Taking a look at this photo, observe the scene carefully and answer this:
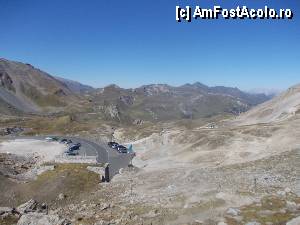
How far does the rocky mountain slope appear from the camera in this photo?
398 feet

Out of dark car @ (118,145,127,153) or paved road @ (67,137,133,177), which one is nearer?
paved road @ (67,137,133,177)

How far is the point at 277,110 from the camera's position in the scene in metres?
133

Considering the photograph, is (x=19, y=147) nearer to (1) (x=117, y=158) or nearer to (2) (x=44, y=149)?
(2) (x=44, y=149)

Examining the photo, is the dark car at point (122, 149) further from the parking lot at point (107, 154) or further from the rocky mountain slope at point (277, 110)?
the rocky mountain slope at point (277, 110)

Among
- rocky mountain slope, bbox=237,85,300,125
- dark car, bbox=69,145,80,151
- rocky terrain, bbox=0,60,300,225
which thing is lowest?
rocky terrain, bbox=0,60,300,225

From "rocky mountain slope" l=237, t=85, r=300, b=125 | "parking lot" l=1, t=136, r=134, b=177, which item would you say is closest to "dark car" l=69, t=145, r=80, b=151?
"parking lot" l=1, t=136, r=134, b=177

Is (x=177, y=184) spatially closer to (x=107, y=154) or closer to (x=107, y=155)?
(x=107, y=155)

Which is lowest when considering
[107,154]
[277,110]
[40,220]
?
[40,220]

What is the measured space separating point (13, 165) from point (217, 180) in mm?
51201

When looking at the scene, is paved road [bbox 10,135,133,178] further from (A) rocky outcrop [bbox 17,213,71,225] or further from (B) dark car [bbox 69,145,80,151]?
(A) rocky outcrop [bbox 17,213,71,225]

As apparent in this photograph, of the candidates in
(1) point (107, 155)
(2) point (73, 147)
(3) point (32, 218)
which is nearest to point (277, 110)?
(1) point (107, 155)

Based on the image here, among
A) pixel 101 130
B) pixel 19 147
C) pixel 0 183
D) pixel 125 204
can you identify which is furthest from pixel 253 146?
pixel 101 130

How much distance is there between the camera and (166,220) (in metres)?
45.6

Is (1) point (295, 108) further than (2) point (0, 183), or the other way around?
(1) point (295, 108)
